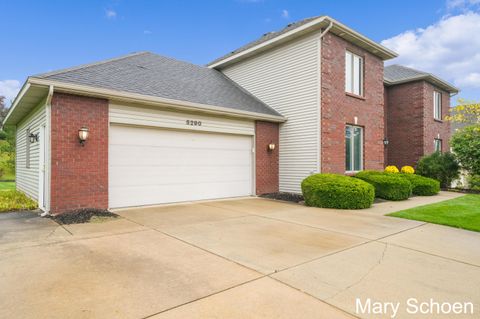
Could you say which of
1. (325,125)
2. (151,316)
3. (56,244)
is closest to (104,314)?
(151,316)

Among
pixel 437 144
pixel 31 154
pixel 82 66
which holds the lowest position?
pixel 31 154

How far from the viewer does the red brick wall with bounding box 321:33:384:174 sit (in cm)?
1031

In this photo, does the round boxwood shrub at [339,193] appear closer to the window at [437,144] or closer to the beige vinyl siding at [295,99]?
the beige vinyl siding at [295,99]

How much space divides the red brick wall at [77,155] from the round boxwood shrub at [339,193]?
5.86 m

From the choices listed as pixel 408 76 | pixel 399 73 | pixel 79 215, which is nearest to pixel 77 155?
pixel 79 215

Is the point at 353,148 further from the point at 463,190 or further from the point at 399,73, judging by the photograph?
the point at 399,73

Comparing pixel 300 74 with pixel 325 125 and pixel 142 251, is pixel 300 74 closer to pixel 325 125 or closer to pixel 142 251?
pixel 325 125

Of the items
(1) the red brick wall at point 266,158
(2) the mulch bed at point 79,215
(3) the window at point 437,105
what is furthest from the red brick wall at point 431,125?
(2) the mulch bed at point 79,215

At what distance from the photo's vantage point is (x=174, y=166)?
353 inches

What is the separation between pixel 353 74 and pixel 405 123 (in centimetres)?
655

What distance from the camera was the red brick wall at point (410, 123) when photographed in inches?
613

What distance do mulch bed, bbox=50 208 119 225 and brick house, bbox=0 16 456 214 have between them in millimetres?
316

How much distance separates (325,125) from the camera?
1027 centimetres

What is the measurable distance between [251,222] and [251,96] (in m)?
7.44
